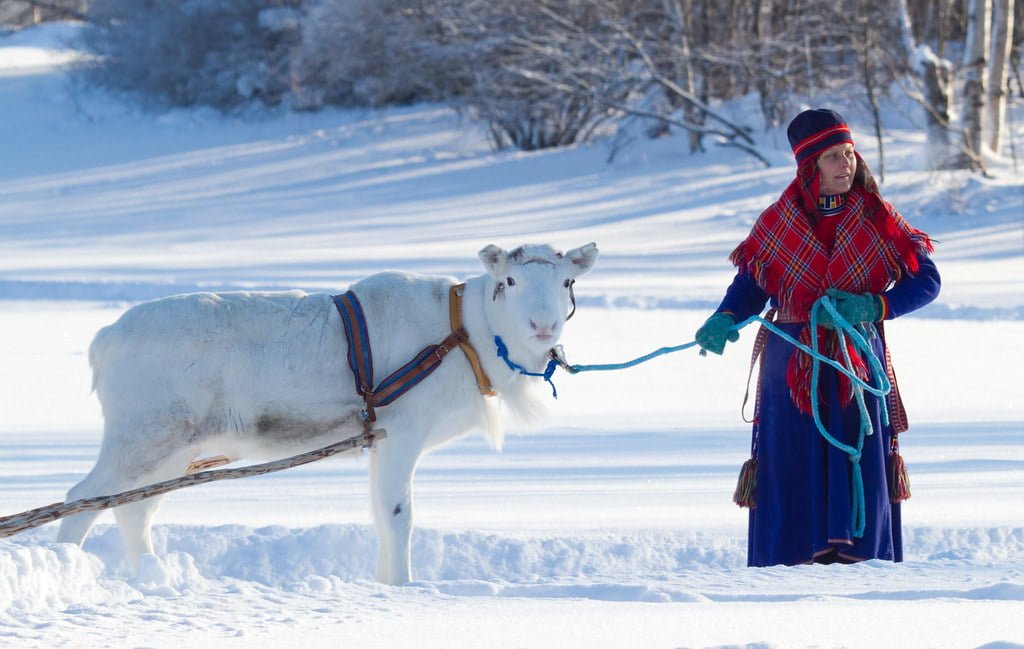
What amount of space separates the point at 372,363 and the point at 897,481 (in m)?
1.95

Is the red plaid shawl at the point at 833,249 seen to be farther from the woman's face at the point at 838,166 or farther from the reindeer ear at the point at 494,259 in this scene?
the reindeer ear at the point at 494,259

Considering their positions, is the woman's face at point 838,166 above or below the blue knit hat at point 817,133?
below

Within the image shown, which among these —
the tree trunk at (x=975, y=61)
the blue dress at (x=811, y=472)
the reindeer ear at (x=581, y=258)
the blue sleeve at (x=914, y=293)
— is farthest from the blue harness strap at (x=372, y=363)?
the tree trunk at (x=975, y=61)

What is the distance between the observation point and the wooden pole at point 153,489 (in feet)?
13.2

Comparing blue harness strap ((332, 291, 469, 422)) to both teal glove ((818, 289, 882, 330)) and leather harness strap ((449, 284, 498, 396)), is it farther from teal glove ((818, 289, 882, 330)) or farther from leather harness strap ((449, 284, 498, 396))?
teal glove ((818, 289, 882, 330))

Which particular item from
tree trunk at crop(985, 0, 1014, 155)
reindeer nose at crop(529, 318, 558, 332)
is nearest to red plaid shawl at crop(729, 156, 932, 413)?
reindeer nose at crop(529, 318, 558, 332)

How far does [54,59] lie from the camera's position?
3628 cm

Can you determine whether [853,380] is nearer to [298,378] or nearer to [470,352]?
[470,352]

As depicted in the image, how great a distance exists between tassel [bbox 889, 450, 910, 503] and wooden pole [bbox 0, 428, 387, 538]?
5.97ft

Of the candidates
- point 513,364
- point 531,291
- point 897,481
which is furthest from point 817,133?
point 513,364

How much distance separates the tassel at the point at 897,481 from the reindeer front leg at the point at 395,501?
5.61 ft

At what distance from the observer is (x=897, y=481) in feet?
15.0

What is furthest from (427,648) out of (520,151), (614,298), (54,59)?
(54,59)

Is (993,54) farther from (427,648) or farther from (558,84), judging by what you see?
(427,648)
